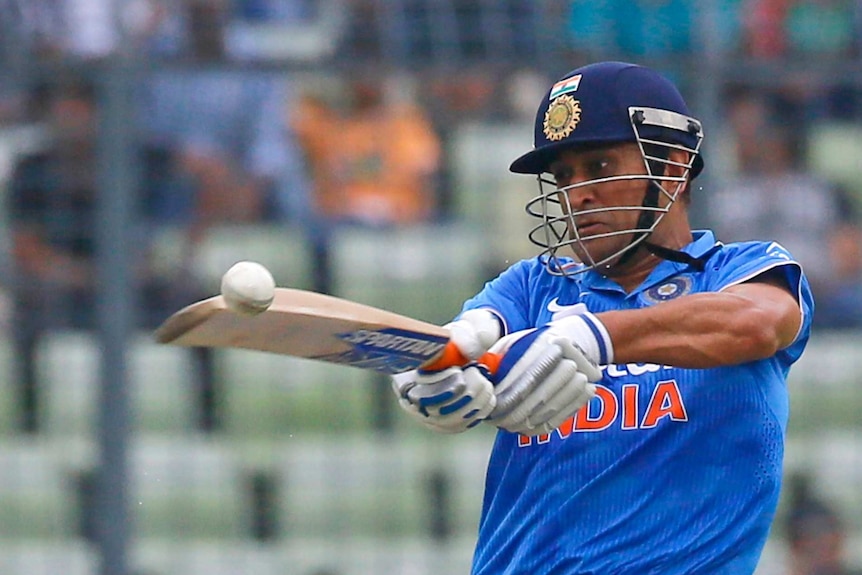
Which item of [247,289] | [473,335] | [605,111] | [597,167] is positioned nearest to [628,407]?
[473,335]

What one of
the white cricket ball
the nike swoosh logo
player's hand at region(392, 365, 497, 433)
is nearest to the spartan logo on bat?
the nike swoosh logo

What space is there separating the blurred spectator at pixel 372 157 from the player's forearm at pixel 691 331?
3.78 metres

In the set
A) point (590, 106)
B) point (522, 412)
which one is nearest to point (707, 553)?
point (522, 412)

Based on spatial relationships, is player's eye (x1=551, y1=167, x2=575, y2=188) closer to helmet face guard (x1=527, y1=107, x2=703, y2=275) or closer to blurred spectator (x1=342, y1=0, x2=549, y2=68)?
helmet face guard (x1=527, y1=107, x2=703, y2=275)

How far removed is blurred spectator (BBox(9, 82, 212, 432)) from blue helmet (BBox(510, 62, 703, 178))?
3.37 meters

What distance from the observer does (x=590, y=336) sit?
2.99 m

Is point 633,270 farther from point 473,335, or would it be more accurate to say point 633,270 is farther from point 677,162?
point 473,335

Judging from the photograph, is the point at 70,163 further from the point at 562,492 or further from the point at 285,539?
the point at 562,492

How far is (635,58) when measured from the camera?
22.4ft

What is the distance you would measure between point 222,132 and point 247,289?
13.4ft

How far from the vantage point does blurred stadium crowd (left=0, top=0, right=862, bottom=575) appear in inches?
254

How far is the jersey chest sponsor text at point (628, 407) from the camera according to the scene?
3.24m

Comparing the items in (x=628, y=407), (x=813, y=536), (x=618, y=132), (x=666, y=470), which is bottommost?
(x=813, y=536)

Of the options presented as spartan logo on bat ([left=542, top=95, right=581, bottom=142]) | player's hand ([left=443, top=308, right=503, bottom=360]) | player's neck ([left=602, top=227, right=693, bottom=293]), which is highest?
spartan logo on bat ([left=542, top=95, right=581, bottom=142])
